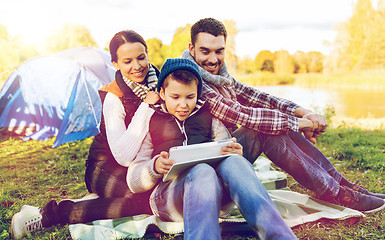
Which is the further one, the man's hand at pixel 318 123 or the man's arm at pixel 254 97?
the man's arm at pixel 254 97

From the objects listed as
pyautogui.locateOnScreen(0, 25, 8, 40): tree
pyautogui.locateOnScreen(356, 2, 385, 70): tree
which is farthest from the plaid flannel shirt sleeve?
pyautogui.locateOnScreen(0, 25, 8, 40): tree

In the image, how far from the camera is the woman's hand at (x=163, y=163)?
1.81m

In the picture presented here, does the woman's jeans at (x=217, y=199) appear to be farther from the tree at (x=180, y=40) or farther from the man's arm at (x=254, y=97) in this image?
the tree at (x=180, y=40)

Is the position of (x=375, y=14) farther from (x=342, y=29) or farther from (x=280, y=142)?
(x=280, y=142)

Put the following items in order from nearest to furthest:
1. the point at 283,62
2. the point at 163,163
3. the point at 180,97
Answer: the point at 163,163 < the point at 180,97 < the point at 283,62

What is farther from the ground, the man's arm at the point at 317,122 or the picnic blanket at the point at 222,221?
the man's arm at the point at 317,122

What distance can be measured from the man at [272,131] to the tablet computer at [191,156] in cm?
47

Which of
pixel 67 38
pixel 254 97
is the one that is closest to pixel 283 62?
pixel 67 38

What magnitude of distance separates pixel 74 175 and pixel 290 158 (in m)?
2.64

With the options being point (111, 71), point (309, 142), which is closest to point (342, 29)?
point (111, 71)

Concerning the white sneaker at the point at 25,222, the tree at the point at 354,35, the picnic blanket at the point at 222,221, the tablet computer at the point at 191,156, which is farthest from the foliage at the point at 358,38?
the white sneaker at the point at 25,222

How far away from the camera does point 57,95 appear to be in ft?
→ 19.7

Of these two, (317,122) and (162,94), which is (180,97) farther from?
(317,122)

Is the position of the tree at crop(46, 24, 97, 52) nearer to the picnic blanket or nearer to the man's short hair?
the man's short hair
